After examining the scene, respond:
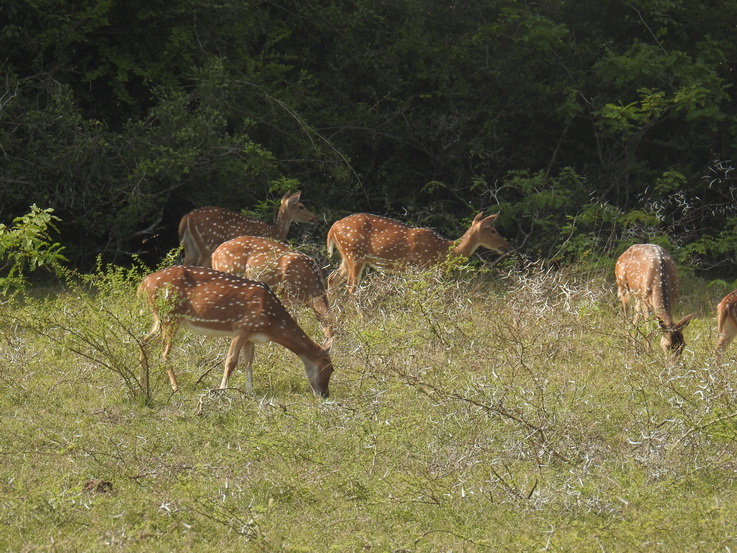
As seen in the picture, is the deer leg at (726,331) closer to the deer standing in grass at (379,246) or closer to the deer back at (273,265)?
the deer back at (273,265)

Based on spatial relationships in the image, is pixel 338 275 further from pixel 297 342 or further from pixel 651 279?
pixel 297 342

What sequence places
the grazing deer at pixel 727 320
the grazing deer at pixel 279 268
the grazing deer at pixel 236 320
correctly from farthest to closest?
the grazing deer at pixel 279 268, the grazing deer at pixel 727 320, the grazing deer at pixel 236 320

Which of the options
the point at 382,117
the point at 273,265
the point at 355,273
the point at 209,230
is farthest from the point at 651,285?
the point at 382,117

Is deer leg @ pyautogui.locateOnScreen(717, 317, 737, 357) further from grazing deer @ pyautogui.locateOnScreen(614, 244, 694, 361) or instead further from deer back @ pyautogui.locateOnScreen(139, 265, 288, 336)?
deer back @ pyautogui.locateOnScreen(139, 265, 288, 336)

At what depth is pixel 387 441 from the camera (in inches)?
286

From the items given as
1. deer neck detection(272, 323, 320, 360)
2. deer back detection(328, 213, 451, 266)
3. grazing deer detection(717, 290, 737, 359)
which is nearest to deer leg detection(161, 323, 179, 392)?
deer neck detection(272, 323, 320, 360)

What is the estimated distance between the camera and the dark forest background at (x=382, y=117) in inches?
511

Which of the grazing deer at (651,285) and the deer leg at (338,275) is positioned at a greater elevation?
the grazing deer at (651,285)

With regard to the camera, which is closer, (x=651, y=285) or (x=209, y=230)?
(x=651, y=285)

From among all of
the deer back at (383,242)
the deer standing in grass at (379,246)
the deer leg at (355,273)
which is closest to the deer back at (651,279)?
the deer standing in grass at (379,246)

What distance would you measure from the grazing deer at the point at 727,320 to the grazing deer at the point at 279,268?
10.7 feet

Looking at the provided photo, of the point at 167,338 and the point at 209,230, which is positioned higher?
the point at 167,338

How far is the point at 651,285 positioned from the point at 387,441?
4170mm

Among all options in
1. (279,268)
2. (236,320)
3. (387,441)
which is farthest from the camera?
(279,268)
